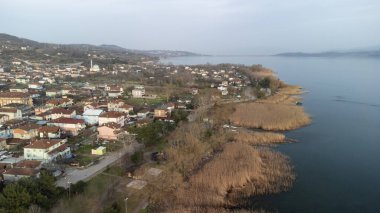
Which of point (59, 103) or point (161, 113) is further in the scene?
point (59, 103)

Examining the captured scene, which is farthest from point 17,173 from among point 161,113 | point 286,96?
point 286,96

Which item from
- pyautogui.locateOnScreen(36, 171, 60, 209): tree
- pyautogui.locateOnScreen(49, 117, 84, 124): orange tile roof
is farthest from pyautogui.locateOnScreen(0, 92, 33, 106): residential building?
pyautogui.locateOnScreen(36, 171, 60, 209): tree

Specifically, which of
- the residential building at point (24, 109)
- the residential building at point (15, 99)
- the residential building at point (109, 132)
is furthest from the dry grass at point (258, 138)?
the residential building at point (15, 99)

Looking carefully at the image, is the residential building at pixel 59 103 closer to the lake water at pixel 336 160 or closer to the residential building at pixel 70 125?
the residential building at pixel 70 125

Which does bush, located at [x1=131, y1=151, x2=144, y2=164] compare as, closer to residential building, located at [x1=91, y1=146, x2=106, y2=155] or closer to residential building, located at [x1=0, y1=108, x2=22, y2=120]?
residential building, located at [x1=91, y1=146, x2=106, y2=155]

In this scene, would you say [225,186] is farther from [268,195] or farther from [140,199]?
[140,199]

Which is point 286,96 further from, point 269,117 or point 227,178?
point 227,178
